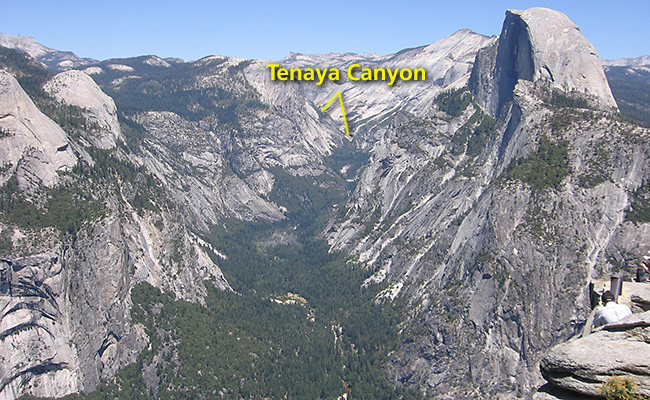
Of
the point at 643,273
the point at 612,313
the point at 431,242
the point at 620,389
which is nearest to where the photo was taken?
the point at 620,389

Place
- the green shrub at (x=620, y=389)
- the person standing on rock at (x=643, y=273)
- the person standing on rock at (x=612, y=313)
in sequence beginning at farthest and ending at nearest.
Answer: the person standing on rock at (x=643, y=273) → the person standing on rock at (x=612, y=313) → the green shrub at (x=620, y=389)

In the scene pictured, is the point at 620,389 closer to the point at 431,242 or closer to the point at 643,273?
the point at 643,273

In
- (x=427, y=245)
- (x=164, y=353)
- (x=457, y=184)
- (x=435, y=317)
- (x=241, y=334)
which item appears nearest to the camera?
(x=164, y=353)

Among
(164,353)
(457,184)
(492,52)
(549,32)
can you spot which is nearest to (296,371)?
(164,353)

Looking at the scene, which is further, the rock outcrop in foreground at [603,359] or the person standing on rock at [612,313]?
the person standing on rock at [612,313]

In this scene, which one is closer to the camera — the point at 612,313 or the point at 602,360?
the point at 602,360

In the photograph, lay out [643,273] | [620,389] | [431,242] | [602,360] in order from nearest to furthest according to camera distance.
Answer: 1. [620,389]
2. [602,360]
3. [643,273]
4. [431,242]

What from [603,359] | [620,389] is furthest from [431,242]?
[620,389]

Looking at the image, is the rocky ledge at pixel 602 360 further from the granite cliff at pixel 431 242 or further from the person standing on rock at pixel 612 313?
the granite cliff at pixel 431 242

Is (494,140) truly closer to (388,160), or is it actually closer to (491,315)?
(388,160)

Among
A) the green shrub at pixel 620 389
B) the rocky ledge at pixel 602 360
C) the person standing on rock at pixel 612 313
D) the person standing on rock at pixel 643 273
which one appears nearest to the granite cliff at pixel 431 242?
the person standing on rock at pixel 643 273

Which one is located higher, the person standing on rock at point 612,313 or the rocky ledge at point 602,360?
the person standing on rock at point 612,313
